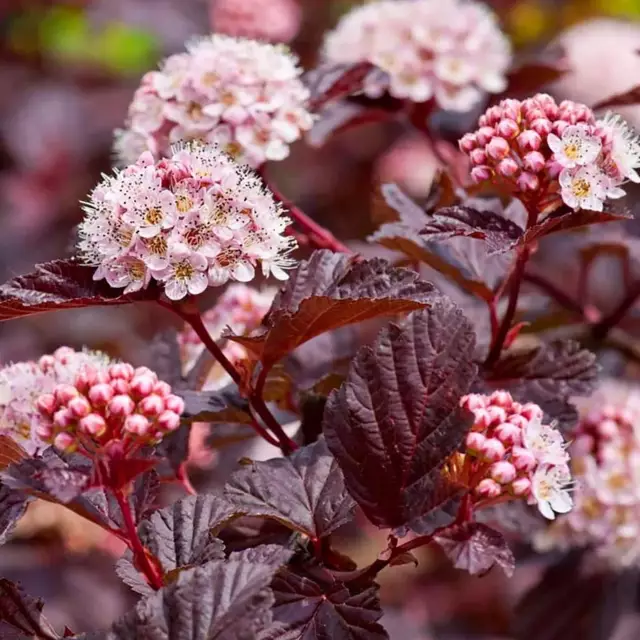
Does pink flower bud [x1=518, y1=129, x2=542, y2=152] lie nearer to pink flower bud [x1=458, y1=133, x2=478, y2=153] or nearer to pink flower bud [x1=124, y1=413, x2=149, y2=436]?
pink flower bud [x1=458, y1=133, x2=478, y2=153]

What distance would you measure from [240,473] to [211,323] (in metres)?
0.39

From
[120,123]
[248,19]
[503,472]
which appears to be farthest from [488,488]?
A: [120,123]

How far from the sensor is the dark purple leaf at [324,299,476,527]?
2.36 feet

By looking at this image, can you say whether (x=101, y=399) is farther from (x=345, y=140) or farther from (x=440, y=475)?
(x=345, y=140)

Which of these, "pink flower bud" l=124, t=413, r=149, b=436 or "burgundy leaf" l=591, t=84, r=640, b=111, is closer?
"pink flower bud" l=124, t=413, r=149, b=436

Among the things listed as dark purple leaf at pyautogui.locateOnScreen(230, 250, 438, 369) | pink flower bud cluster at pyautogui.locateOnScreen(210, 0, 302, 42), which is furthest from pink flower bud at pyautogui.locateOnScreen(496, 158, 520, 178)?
pink flower bud cluster at pyautogui.locateOnScreen(210, 0, 302, 42)

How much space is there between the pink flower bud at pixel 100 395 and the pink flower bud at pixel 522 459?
0.98 feet

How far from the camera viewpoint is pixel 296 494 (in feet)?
2.43

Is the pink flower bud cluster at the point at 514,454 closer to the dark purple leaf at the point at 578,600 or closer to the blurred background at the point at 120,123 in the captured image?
the dark purple leaf at the point at 578,600

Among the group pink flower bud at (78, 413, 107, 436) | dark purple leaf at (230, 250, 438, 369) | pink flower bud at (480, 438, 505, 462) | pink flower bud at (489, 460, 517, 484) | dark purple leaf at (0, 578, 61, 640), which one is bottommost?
dark purple leaf at (0, 578, 61, 640)

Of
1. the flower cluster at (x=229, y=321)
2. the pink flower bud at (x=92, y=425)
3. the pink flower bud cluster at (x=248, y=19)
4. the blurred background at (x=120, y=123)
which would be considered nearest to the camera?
the pink flower bud at (x=92, y=425)

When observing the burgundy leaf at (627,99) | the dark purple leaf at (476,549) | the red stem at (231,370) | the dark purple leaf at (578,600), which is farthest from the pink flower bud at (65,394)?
the dark purple leaf at (578,600)

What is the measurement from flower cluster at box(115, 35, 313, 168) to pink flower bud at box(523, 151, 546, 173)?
0.29 meters

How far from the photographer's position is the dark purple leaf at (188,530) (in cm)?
70
